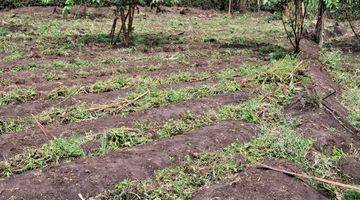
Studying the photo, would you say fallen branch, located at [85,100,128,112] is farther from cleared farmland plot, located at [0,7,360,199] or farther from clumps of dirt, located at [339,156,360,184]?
clumps of dirt, located at [339,156,360,184]

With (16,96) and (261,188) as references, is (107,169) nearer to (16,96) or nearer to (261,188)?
(261,188)

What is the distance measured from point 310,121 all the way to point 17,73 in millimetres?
4853

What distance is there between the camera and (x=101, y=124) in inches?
231

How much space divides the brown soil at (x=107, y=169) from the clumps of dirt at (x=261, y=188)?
2.19 feet

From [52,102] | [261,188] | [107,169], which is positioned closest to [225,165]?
[261,188]

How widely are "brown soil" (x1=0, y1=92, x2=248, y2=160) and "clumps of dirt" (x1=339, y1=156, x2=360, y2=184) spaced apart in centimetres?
202

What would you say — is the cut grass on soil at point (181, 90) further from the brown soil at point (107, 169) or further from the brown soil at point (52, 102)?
the brown soil at point (107, 169)

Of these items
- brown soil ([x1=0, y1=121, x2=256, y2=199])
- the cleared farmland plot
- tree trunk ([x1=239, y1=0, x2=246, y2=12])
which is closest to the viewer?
brown soil ([x1=0, y1=121, x2=256, y2=199])

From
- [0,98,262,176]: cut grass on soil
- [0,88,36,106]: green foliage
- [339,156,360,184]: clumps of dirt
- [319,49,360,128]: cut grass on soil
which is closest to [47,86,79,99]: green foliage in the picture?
[0,88,36,106]: green foliage

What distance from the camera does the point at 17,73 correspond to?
8094 millimetres

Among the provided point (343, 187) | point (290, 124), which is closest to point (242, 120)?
point (290, 124)

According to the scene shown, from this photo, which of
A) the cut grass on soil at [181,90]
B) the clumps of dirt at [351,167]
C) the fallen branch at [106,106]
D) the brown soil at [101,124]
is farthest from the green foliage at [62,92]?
the clumps of dirt at [351,167]

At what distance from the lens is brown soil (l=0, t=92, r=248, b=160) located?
5.29 meters

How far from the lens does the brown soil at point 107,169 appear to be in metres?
4.33
